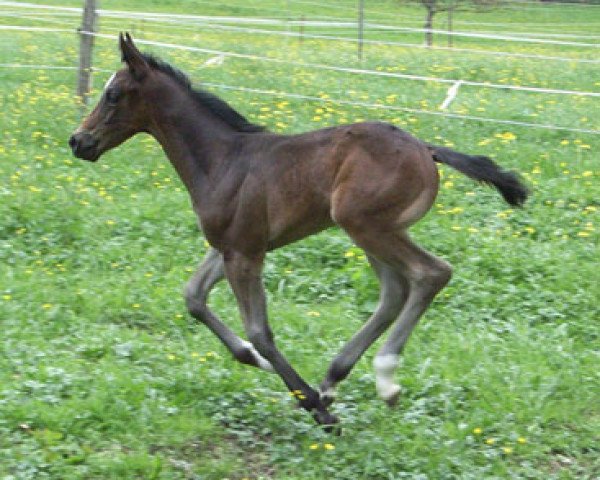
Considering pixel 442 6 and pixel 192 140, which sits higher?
pixel 442 6

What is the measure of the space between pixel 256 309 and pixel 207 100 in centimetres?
123

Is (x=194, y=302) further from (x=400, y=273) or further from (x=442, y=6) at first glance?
(x=442, y=6)

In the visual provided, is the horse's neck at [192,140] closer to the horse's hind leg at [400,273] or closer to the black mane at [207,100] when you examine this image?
the black mane at [207,100]

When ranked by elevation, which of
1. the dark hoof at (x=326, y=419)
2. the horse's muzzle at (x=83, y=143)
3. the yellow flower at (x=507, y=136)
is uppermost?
the horse's muzzle at (x=83, y=143)

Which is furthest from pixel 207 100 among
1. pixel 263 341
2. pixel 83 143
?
pixel 263 341

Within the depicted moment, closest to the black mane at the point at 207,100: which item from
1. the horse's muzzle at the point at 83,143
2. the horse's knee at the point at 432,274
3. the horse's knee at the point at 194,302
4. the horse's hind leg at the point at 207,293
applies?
the horse's muzzle at the point at 83,143

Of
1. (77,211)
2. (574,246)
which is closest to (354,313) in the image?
(574,246)

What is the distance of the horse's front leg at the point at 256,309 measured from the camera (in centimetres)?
538

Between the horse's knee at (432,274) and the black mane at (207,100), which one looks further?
the black mane at (207,100)

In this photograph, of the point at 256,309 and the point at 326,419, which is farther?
the point at 256,309

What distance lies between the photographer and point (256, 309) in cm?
548

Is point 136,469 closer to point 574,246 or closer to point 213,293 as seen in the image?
point 213,293

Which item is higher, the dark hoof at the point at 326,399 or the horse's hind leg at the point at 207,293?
the horse's hind leg at the point at 207,293

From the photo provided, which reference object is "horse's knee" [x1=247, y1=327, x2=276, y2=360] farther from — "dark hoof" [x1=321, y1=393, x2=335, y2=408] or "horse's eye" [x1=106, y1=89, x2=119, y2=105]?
"horse's eye" [x1=106, y1=89, x2=119, y2=105]
